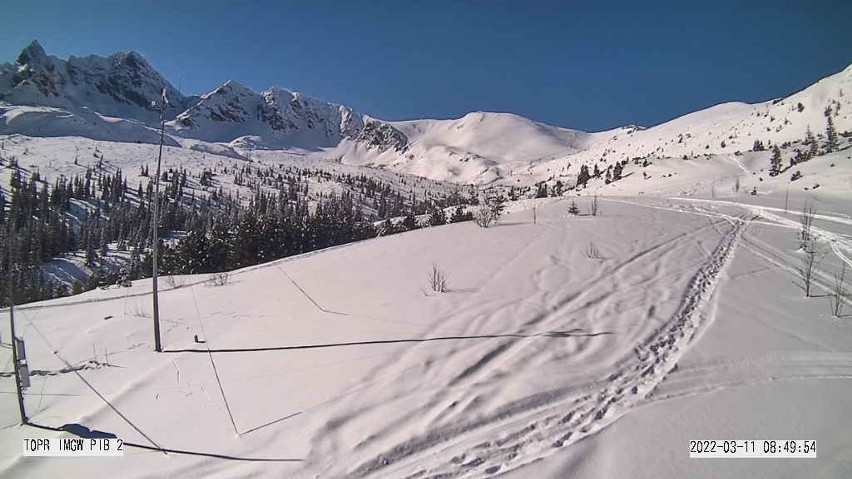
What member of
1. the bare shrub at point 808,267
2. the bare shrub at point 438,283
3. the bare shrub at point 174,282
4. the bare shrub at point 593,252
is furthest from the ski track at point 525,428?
the bare shrub at point 174,282

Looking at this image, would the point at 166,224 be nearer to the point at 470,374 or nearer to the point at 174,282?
the point at 174,282

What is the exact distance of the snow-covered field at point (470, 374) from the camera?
3.46 m

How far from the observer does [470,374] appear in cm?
466

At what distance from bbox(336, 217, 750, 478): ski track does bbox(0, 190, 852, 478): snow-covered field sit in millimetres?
19

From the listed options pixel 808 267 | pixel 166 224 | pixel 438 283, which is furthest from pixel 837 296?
pixel 166 224

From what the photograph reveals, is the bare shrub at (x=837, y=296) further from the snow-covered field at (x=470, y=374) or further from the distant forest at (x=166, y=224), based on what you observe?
the distant forest at (x=166, y=224)

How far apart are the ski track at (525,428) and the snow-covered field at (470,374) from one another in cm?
2

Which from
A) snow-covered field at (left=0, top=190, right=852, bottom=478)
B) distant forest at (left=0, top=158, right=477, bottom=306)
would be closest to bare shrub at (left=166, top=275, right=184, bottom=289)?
distant forest at (left=0, top=158, right=477, bottom=306)

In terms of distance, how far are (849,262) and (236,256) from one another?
3762 cm

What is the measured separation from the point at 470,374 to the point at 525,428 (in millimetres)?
1049

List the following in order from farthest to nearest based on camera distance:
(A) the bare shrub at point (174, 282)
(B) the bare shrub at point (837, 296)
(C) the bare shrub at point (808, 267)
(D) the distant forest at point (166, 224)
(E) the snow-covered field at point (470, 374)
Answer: (D) the distant forest at point (166, 224) < (A) the bare shrub at point (174, 282) < (C) the bare shrub at point (808, 267) < (B) the bare shrub at point (837, 296) < (E) the snow-covered field at point (470, 374)

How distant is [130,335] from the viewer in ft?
23.8

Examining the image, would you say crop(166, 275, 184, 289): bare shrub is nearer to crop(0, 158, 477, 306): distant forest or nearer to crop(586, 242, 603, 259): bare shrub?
crop(0, 158, 477, 306): distant forest

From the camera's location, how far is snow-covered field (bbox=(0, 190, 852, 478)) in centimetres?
346
